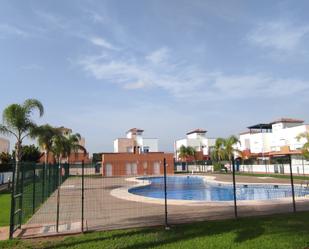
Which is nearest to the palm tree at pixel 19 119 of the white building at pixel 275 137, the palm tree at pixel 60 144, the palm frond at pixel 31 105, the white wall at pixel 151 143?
the palm frond at pixel 31 105

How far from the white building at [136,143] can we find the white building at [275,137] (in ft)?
68.4

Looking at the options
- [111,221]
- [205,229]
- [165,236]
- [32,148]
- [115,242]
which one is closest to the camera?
[115,242]

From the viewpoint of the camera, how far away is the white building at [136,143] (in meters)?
78.1

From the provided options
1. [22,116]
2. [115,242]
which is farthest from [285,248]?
[22,116]

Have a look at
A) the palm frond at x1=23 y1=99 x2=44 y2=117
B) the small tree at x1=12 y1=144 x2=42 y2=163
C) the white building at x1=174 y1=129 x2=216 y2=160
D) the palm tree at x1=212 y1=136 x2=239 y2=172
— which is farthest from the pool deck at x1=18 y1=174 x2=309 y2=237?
the white building at x1=174 y1=129 x2=216 y2=160

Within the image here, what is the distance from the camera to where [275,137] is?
62.4 m

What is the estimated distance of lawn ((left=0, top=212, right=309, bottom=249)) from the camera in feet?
25.1

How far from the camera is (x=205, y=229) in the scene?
9289 millimetres

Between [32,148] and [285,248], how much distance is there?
52591mm

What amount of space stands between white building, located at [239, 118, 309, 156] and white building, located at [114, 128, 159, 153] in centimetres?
2085

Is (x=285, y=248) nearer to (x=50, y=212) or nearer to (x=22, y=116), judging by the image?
(x=50, y=212)

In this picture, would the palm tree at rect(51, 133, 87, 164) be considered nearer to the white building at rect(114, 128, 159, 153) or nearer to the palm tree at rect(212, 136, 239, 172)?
the palm tree at rect(212, 136, 239, 172)

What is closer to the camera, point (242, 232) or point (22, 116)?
point (242, 232)

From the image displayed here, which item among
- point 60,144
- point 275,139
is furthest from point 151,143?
point 60,144
